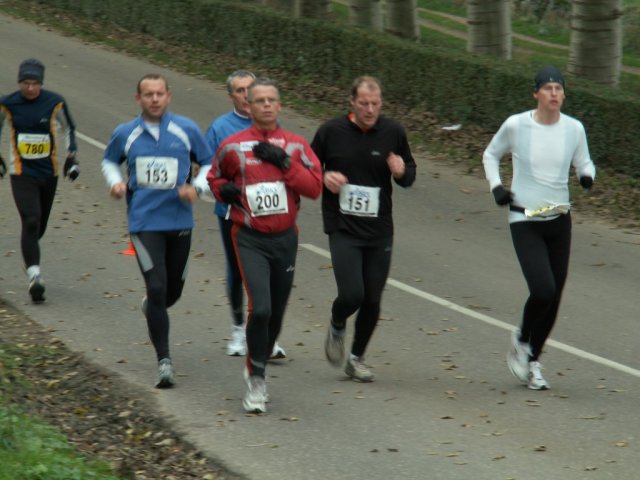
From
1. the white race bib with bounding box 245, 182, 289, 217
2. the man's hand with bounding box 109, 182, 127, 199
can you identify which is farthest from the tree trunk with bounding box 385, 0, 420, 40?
the white race bib with bounding box 245, 182, 289, 217

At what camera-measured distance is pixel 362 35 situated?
21.2m

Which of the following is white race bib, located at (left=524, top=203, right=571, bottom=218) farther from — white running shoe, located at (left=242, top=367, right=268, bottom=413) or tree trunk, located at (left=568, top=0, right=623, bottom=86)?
tree trunk, located at (left=568, top=0, right=623, bottom=86)

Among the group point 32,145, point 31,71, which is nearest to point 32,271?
point 32,145

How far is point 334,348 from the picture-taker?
8.90 m

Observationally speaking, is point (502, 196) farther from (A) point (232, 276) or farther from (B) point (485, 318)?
(B) point (485, 318)

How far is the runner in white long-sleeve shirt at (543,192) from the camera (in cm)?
845

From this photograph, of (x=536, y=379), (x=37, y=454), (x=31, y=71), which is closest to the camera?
(x=37, y=454)

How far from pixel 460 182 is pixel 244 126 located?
25.7 ft

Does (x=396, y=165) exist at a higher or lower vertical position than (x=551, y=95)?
lower

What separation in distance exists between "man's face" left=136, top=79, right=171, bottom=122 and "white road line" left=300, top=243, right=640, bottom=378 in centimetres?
363

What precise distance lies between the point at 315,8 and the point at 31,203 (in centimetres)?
1396

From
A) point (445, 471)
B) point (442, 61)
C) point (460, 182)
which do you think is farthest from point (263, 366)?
point (442, 61)

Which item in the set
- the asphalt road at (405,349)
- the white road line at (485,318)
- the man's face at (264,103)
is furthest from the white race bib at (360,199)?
the white road line at (485,318)

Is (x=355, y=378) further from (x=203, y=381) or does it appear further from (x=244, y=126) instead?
(x=244, y=126)
